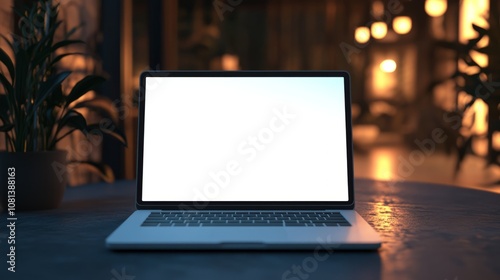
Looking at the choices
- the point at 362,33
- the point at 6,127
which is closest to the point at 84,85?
the point at 6,127

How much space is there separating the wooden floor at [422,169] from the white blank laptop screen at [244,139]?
383 centimetres

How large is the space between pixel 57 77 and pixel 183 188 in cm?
33

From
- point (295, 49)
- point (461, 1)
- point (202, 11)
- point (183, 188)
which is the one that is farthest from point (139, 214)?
point (295, 49)

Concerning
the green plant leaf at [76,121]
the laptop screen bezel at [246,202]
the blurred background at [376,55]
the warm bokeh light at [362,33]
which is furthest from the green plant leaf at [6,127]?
the warm bokeh light at [362,33]

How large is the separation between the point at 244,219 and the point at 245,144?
0.20 metres

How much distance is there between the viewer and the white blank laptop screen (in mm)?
959

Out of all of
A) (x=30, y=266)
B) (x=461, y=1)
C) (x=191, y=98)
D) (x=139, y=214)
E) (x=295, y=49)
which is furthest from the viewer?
(x=295, y=49)

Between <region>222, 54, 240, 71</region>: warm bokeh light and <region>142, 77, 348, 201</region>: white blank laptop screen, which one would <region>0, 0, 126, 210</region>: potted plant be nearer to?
<region>142, 77, 348, 201</region>: white blank laptop screen

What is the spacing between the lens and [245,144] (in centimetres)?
100

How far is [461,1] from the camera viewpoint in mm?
8008

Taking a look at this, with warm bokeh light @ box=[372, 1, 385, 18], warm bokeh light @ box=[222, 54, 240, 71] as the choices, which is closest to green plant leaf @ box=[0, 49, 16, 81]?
warm bokeh light @ box=[222, 54, 240, 71]

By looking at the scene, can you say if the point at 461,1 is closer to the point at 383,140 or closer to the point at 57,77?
the point at 383,140

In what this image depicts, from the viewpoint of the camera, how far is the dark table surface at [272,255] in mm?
609

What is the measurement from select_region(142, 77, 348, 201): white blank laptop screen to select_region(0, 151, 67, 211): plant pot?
0.23m
